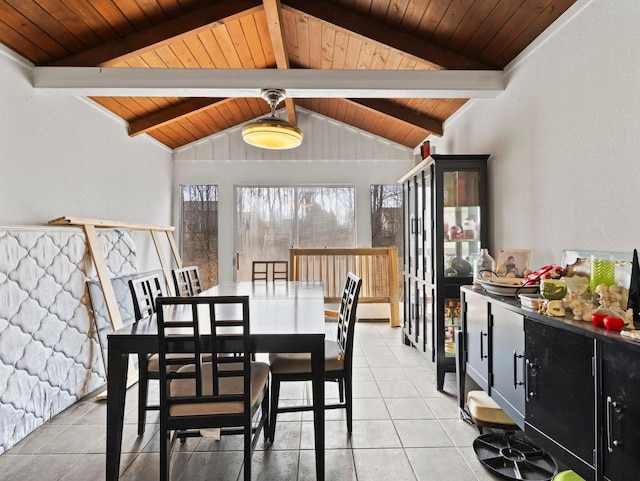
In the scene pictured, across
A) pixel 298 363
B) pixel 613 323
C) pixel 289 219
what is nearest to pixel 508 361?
pixel 613 323

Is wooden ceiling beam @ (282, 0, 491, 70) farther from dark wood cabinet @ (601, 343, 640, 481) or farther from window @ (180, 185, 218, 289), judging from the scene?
window @ (180, 185, 218, 289)

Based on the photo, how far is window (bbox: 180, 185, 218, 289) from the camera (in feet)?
18.7

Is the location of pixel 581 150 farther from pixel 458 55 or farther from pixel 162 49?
pixel 162 49

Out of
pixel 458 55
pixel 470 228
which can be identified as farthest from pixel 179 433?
pixel 458 55

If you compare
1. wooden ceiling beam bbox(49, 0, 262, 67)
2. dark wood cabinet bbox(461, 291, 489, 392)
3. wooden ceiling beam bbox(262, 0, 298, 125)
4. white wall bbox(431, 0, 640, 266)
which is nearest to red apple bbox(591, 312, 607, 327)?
white wall bbox(431, 0, 640, 266)

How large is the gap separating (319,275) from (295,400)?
9.21ft

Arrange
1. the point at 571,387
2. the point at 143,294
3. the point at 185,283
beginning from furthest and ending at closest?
the point at 185,283
the point at 143,294
the point at 571,387

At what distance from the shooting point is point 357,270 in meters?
5.48

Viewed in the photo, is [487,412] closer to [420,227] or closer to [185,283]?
[420,227]

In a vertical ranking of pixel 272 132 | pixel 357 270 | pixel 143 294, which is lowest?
pixel 357 270

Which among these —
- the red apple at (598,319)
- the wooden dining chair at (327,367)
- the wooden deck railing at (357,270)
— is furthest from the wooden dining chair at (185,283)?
the red apple at (598,319)

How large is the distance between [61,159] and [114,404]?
2.36 m

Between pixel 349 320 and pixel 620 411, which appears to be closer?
pixel 620 411

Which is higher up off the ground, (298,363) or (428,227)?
(428,227)
